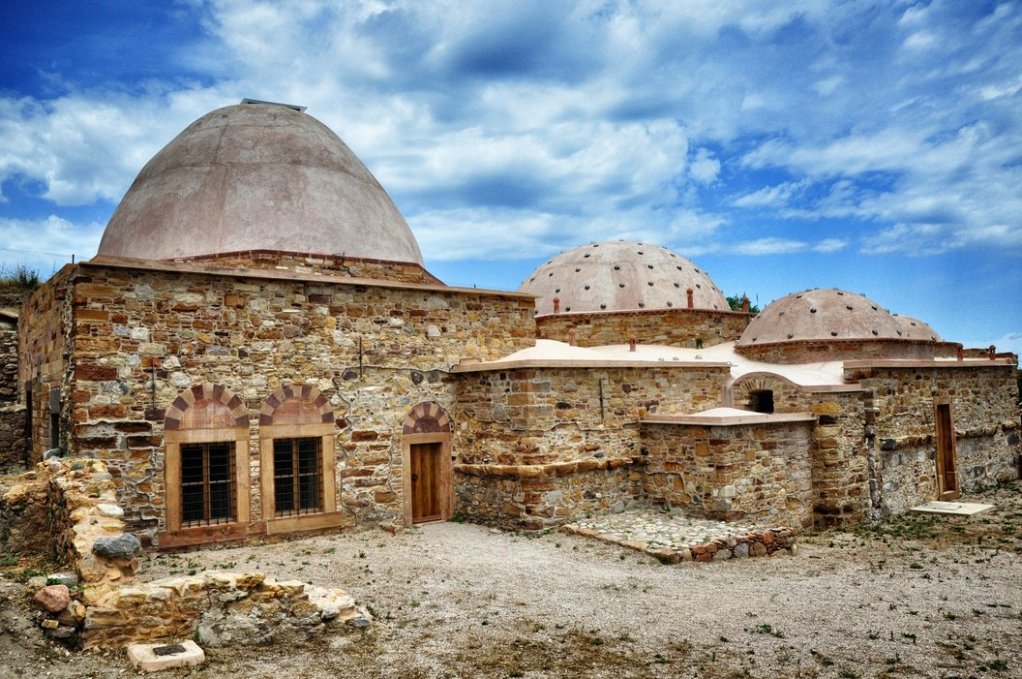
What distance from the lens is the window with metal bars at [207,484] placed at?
33.9ft

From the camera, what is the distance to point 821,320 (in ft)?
53.0

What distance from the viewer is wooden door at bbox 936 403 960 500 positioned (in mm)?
15938

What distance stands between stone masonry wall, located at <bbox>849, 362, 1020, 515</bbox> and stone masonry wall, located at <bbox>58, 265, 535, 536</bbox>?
7390mm

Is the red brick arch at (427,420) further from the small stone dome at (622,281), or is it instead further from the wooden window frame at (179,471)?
the small stone dome at (622,281)

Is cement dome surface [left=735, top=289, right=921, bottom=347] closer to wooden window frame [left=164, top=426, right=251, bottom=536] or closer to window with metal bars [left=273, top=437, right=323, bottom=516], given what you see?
window with metal bars [left=273, top=437, right=323, bottom=516]

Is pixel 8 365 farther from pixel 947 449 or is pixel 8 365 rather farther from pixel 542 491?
pixel 947 449

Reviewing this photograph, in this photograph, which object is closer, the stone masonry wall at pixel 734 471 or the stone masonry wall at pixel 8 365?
the stone masonry wall at pixel 734 471

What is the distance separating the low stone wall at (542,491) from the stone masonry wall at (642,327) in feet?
19.6

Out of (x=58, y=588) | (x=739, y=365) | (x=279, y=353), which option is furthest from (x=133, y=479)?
(x=739, y=365)

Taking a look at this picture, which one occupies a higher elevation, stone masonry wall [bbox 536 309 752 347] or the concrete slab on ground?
stone masonry wall [bbox 536 309 752 347]

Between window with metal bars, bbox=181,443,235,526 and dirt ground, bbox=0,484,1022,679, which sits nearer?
dirt ground, bbox=0,484,1022,679

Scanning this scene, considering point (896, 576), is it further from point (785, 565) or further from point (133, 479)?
point (133, 479)

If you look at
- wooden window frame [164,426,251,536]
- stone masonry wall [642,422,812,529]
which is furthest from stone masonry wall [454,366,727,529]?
wooden window frame [164,426,251,536]

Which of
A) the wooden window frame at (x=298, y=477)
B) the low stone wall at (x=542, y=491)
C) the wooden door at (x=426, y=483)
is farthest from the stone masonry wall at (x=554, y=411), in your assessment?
the wooden window frame at (x=298, y=477)
